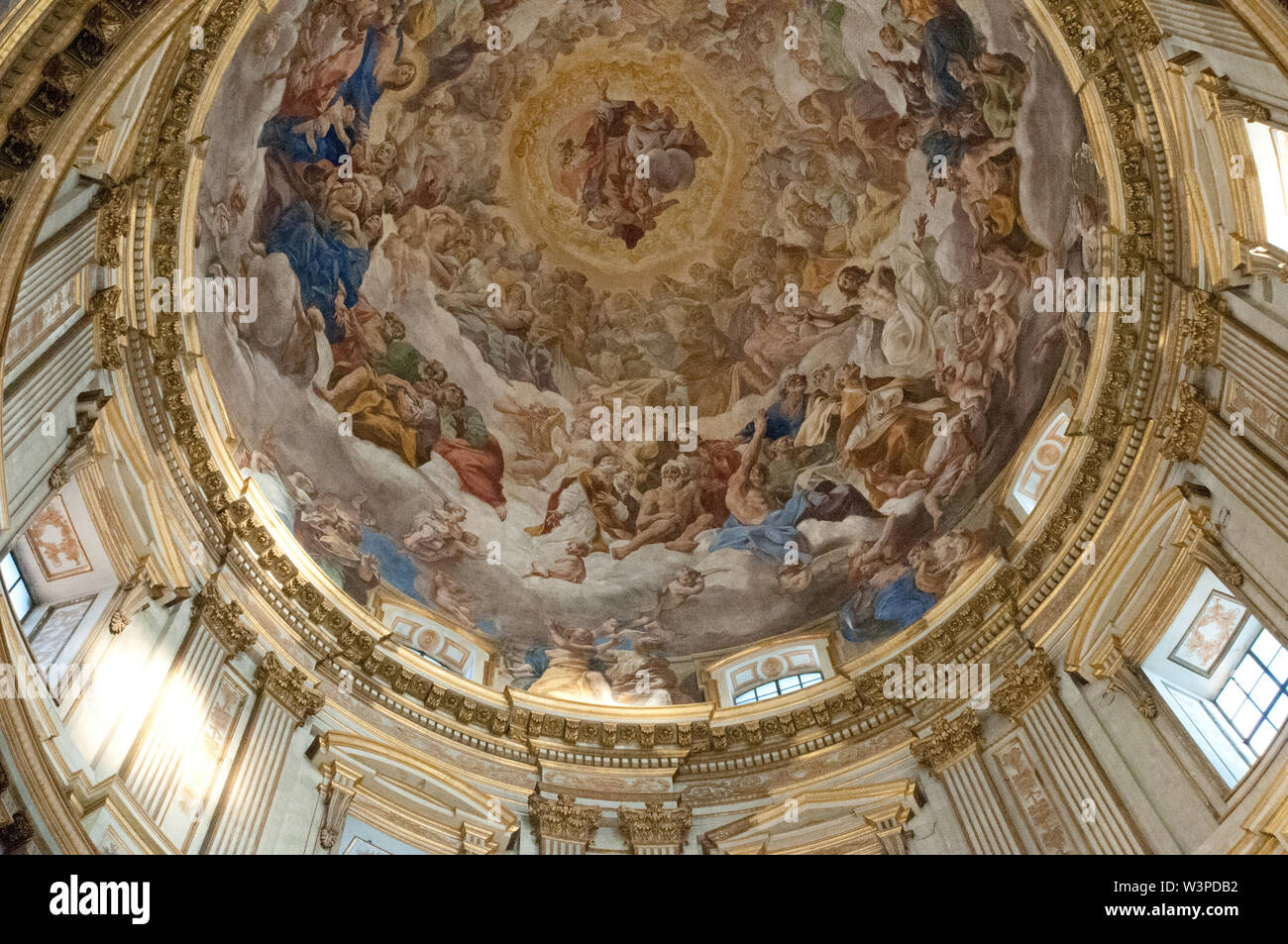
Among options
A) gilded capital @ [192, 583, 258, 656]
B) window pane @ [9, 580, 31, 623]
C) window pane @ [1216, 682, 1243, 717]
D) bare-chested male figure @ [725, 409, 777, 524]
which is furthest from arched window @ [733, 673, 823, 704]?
window pane @ [9, 580, 31, 623]

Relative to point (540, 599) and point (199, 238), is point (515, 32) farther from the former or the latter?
point (540, 599)

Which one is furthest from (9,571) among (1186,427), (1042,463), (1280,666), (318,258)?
(1042,463)

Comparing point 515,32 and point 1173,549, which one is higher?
point 515,32

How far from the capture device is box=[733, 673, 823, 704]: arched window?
2145 centimetres

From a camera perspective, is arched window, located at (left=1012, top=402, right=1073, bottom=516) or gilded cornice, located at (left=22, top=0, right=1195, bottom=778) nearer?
gilded cornice, located at (left=22, top=0, right=1195, bottom=778)

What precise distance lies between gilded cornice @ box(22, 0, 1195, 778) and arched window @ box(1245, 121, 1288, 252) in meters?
2.22

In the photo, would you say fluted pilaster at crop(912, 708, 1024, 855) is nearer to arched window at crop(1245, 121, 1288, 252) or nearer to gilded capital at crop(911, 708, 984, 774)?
gilded capital at crop(911, 708, 984, 774)

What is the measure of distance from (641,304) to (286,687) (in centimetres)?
1337

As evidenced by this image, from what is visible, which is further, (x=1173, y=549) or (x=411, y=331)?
(x=411, y=331)

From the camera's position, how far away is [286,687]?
58.0ft

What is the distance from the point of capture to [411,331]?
25.3 meters

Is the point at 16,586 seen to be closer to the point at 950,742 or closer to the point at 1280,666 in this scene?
the point at 950,742
